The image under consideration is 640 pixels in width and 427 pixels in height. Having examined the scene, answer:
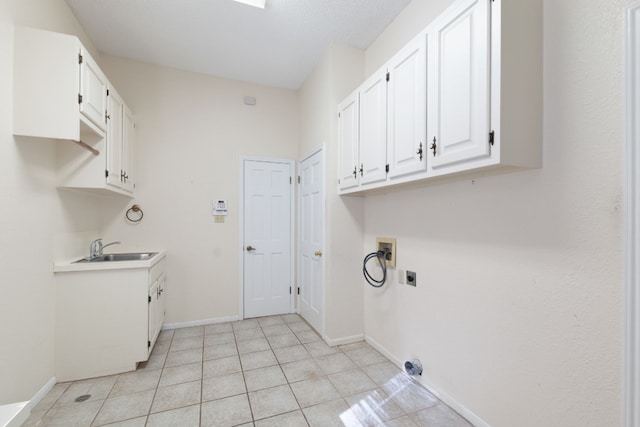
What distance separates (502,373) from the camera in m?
1.53

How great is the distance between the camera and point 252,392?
2.05m

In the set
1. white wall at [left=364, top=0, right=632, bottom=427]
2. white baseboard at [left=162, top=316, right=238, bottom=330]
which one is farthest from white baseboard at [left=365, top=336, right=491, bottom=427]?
white baseboard at [left=162, top=316, right=238, bottom=330]

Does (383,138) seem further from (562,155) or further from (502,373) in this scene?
(502,373)

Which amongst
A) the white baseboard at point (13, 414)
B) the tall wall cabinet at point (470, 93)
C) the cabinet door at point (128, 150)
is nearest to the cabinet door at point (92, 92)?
the cabinet door at point (128, 150)

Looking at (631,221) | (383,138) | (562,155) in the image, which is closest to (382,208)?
(383,138)

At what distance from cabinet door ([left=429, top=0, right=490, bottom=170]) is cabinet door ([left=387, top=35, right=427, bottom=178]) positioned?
7 centimetres

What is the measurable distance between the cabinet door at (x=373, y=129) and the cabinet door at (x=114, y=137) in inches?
85.3

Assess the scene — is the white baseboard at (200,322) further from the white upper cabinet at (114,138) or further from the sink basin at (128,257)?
the white upper cabinet at (114,138)

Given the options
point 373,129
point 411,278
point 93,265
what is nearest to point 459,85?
point 373,129

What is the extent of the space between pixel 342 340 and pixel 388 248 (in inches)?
43.6

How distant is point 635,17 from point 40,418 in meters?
3.70

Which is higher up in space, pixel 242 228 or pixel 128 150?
pixel 128 150

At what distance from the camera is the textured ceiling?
2.32 m

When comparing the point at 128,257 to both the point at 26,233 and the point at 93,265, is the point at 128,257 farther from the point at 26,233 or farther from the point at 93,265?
the point at 26,233
